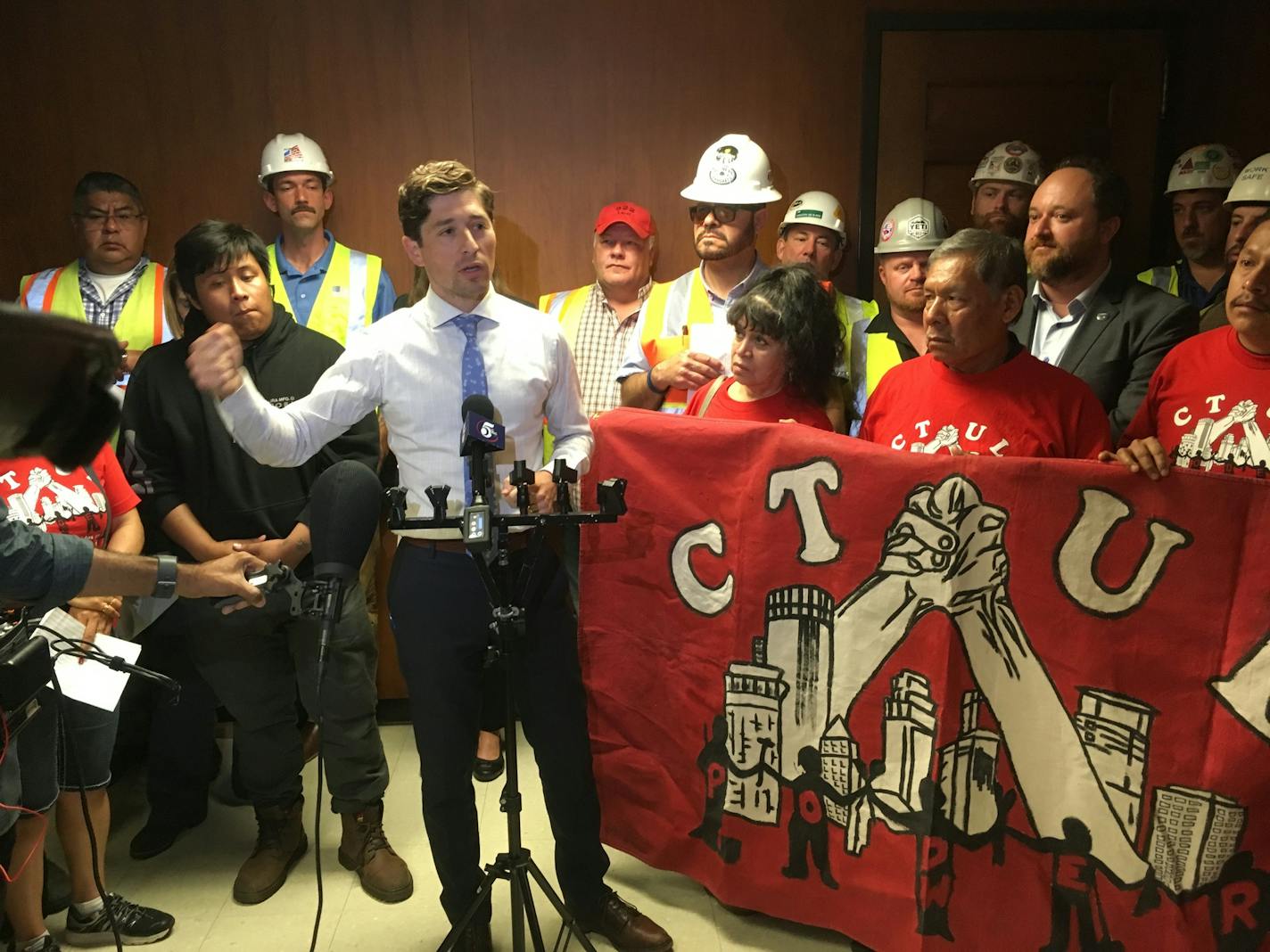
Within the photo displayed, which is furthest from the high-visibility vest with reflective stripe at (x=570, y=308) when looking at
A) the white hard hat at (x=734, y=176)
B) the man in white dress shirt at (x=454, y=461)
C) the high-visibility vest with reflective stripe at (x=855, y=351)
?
the man in white dress shirt at (x=454, y=461)

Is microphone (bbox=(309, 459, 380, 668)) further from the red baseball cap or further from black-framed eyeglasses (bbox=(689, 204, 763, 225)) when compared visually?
the red baseball cap

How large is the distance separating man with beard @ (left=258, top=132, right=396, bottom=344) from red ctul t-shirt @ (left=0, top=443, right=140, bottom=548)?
1405mm

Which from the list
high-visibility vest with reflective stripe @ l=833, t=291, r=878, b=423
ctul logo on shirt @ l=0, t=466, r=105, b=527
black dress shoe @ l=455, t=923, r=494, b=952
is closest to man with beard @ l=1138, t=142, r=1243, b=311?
high-visibility vest with reflective stripe @ l=833, t=291, r=878, b=423

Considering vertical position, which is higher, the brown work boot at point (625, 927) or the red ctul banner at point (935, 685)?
the red ctul banner at point (935, 685)

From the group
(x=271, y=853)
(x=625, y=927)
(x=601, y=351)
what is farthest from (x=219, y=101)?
(x=625, y=927)

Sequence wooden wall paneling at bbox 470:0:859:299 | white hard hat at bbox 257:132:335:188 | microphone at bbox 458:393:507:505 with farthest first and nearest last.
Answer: wooden wall paneling at bbox 470:0:859:299
white hard hat at bbox 257:132:335:188
microphone at bbox 458:393:507:505

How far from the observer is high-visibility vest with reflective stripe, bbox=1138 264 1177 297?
348cm

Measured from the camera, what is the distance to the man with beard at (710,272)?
320cm

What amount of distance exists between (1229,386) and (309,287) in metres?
3.34

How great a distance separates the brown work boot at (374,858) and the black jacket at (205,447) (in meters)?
0.90

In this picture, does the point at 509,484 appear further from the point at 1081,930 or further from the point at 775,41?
the point at 775,41

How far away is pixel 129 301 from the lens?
3.79m

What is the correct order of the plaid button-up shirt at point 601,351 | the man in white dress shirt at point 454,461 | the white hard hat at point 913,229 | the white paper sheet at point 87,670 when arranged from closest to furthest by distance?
the man in white dress shirt at point 454,461 → the white paper sheet at point 87,670 → the white hard hat at point 913,229 → the plaid button-up shirt at point 601,351

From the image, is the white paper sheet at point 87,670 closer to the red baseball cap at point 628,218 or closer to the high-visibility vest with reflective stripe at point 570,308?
the high-visibility vest with reflective stripe at point 570,308
